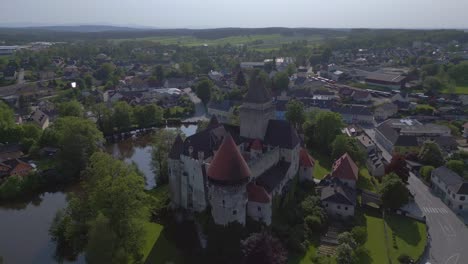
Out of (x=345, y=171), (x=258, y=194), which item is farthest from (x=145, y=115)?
(x=258, y=194)

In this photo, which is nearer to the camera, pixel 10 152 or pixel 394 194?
pixel 394 194

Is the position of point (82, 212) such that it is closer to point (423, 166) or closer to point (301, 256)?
point (301, 256)

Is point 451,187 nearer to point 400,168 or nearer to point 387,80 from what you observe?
point 400,168

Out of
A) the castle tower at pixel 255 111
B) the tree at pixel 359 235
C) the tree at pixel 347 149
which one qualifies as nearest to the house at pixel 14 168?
the castle tower at pixel 255 111

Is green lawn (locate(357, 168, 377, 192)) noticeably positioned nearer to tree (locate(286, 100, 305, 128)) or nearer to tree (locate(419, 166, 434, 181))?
tree (locate(419, 166, 434, 181))

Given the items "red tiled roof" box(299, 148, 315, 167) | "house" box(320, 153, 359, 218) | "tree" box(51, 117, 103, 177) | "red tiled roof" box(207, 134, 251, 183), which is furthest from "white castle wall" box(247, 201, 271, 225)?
"tree" box(51, 117, 103, 177)

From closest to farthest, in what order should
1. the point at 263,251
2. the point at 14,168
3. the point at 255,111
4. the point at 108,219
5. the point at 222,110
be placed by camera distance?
the point at 263,251
the point at 108,219
the point at 255,111
the point at 14,168
the point at 222,110
